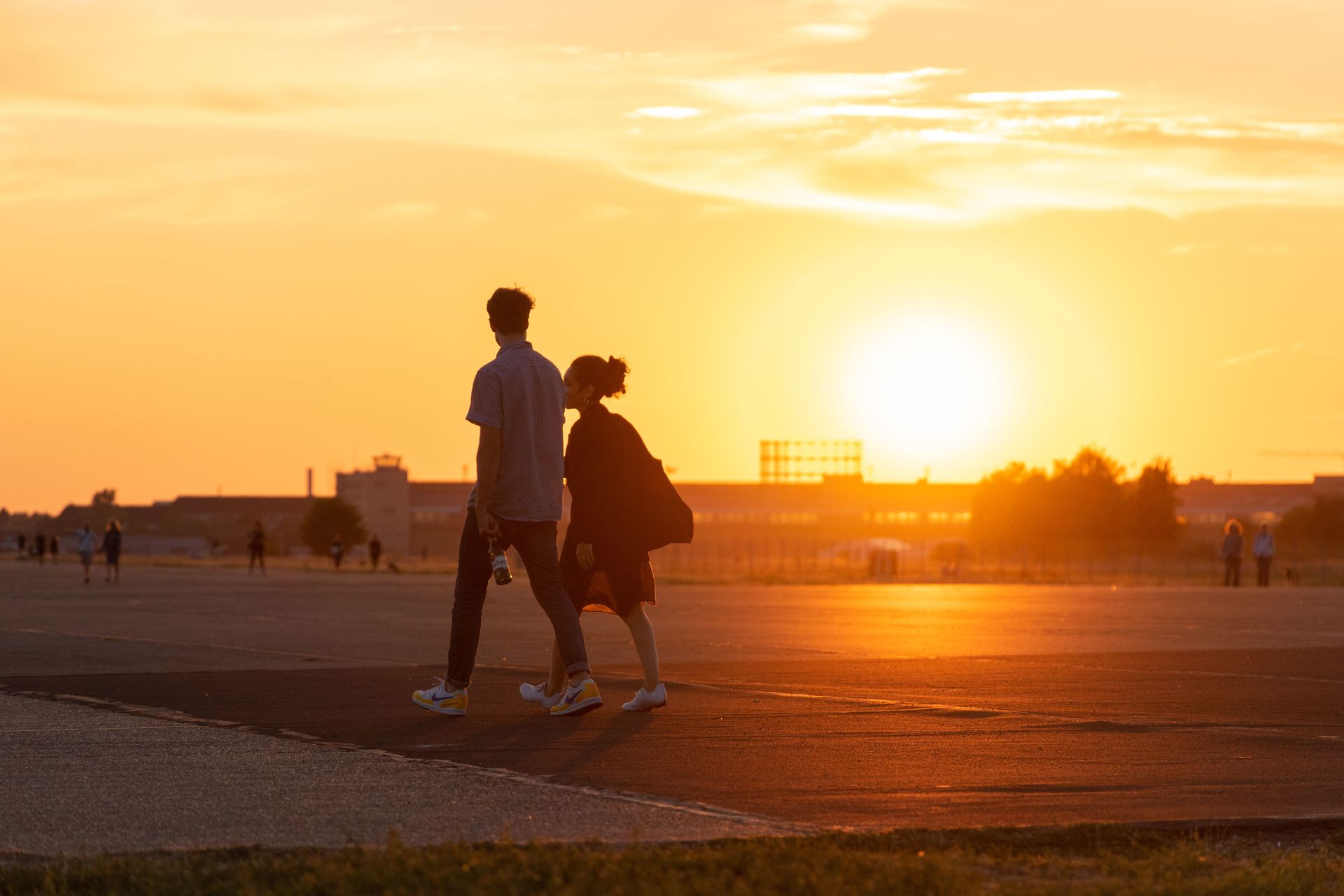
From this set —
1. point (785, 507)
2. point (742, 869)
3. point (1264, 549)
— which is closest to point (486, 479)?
point (742, 869)

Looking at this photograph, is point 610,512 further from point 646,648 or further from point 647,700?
point 647,700

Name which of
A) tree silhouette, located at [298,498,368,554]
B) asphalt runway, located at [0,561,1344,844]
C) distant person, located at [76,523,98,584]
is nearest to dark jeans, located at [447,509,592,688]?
asphalt runway, located at [0,561,1344,844]

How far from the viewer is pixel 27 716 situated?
1023 cm

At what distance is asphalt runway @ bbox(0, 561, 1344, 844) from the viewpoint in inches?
294

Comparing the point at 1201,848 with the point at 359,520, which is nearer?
→ the point at 1201,848

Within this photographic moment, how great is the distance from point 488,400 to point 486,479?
457mm

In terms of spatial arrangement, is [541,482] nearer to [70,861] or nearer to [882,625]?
[70,861]

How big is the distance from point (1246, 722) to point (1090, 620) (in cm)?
1425

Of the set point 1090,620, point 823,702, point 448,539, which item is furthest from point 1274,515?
point 823,702

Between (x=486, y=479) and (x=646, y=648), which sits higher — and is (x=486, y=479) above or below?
above

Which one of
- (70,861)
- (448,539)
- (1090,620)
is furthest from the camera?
(448,539)

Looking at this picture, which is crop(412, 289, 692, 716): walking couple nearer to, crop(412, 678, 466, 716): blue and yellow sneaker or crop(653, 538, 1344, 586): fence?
crop(412, 678, 466, 716): blue and yellow sneaker

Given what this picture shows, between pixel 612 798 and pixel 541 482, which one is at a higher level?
pixel 541 482

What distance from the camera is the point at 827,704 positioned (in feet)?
36.6
